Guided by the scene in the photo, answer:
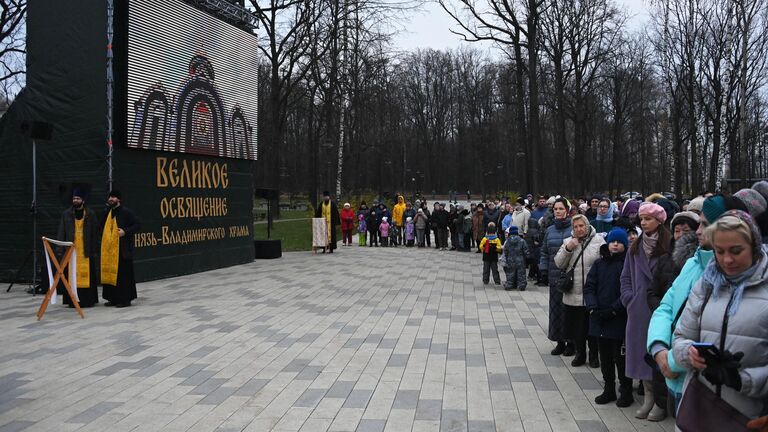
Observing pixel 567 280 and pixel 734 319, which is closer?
pixel 734 319

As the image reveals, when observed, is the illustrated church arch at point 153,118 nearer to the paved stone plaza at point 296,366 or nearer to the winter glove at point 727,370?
the paved stone plaza at point 296,366

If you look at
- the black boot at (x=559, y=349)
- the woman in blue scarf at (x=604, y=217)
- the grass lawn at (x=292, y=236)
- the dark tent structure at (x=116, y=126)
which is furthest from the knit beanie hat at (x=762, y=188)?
the grass lawn at (x=292, y=236)

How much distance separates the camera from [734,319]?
2732 mm

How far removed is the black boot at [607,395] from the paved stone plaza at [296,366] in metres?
0.12

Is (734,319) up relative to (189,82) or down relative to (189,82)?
down

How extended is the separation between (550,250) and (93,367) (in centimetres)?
572

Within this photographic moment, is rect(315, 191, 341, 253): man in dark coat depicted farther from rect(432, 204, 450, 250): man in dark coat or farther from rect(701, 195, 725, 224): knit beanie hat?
rect(701, 195, 725, 224): knit beanie hat

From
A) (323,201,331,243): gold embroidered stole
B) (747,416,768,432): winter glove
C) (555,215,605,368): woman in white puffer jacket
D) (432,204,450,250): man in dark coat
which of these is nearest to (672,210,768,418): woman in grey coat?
(747,416,768,432): winter glove

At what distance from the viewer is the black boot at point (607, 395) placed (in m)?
5.38

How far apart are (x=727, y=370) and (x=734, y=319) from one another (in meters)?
0.25

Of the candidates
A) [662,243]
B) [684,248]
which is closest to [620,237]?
[662,243]

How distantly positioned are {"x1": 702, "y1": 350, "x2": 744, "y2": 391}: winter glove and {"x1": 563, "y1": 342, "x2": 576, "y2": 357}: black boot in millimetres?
4553

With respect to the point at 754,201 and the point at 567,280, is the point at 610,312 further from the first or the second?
the point at 754,201

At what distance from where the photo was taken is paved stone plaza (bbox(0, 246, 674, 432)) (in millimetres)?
5055
